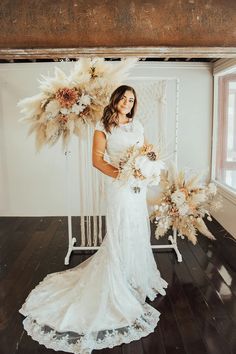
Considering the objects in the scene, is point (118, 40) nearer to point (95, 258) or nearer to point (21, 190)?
point (95, 258)

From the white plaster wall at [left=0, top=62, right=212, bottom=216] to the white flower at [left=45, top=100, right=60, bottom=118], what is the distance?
2072 millimetres

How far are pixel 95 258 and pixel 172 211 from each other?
2.35ft

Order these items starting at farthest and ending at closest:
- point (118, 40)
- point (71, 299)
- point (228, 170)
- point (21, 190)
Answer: point (21, 190) < point (228, 170) < point (71, 299) < point (118, 40)

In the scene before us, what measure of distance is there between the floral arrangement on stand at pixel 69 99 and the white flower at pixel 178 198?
3.20ft

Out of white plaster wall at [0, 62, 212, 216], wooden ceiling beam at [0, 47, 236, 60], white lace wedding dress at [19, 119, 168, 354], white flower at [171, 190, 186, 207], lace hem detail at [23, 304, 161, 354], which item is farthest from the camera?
white plaster wall at [0, 62, 212, 216]

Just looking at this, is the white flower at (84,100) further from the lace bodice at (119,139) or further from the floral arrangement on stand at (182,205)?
the floral arrangement on stand at (182,205)

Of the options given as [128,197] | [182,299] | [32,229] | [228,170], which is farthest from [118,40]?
[228,170]

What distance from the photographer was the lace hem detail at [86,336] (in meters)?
2.04

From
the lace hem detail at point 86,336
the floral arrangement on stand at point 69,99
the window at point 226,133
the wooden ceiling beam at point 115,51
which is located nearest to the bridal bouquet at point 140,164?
the floral arrangement on stand at point 69,99

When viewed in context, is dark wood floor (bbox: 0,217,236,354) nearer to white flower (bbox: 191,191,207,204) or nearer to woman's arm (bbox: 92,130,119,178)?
white flower (bbox: 191,191,207,204)

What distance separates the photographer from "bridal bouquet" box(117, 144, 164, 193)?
2199 millimetres

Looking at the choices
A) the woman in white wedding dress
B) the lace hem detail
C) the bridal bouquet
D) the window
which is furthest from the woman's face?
the window

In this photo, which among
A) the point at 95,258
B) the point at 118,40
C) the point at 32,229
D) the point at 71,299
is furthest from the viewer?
the point at 32,229

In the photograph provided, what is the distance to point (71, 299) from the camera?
241 cm
